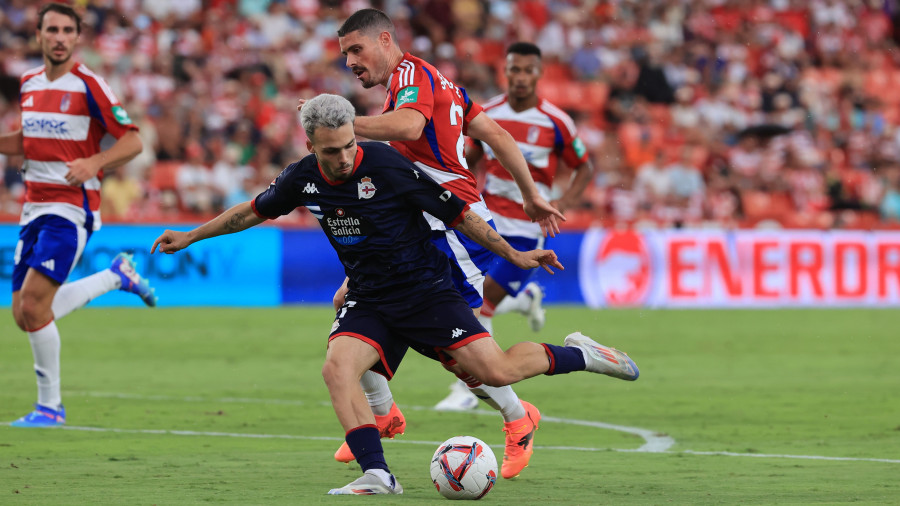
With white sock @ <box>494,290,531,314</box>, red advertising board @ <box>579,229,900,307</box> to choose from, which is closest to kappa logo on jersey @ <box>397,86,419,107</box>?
white sock @ <box>494,290,531,314</box>

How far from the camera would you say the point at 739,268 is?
68.0 feet

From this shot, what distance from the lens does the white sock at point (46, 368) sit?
353 inches

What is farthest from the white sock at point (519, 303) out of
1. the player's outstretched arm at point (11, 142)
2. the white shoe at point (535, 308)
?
the player's outstretched arm at point (11, 142)

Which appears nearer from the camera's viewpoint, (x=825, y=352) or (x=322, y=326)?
(x=825, y=352)

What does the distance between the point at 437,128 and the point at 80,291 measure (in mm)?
3659

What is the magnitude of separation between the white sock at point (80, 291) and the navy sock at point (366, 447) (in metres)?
3.79

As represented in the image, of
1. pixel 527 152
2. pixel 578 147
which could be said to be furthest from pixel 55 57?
pixel 578 147

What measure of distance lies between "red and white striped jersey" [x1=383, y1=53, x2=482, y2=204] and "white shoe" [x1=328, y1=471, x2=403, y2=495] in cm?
178

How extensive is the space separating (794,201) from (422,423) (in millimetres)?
16744

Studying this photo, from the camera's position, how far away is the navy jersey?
6.43 m

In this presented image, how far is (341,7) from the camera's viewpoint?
24.7 meters

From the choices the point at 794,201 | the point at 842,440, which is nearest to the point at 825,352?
the point at 842,440

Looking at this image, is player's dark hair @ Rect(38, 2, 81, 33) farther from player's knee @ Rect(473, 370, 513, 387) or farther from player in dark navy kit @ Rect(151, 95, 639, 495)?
player's knee @ Rect(473, 370, 513, 387)

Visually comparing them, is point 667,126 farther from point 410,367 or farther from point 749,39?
point 410,367
